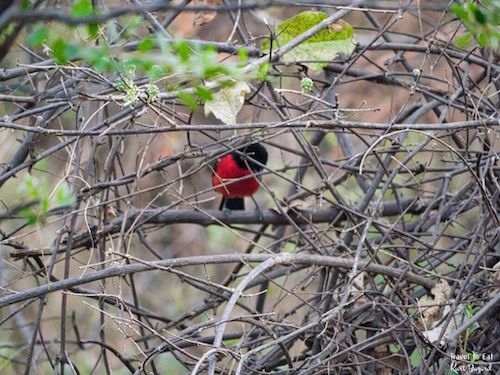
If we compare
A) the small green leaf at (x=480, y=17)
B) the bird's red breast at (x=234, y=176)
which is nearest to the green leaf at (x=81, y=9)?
the small green leaf at (x=480, y=17)

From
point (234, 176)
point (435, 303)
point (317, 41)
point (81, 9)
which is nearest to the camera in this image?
point (81, 9)

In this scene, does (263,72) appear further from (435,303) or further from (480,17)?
(435,303)

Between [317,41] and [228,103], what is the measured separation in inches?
23.0

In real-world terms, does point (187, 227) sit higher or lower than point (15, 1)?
lower

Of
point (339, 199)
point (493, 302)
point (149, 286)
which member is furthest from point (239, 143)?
point (149, 286)

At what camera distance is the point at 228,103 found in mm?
2887

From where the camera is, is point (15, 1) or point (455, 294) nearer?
point (15, 1)

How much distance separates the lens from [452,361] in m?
2.69

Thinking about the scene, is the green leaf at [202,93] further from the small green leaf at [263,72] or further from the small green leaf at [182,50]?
the small green leaf at [263,72]

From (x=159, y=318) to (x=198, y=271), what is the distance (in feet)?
13.1

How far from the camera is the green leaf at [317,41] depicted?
3.26 m

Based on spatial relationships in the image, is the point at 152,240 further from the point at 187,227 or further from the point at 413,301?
the point at 413,301

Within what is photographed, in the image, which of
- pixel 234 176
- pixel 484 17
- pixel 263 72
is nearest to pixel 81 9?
pixel 263 72

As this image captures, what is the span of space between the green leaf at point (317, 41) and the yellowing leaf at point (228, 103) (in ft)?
1.39
